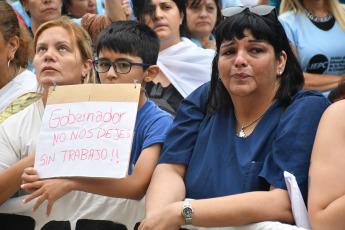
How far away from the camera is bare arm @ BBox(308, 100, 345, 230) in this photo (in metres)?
1.97

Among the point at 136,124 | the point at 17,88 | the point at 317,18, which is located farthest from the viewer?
the point at 317,18

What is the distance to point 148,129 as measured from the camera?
2869mm

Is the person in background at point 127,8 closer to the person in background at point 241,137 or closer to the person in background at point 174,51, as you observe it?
the person in background at point 174,51

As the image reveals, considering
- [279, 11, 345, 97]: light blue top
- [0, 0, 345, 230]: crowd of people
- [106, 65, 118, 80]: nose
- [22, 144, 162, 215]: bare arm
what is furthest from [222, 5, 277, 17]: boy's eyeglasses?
[279, 11, 345, 97]: light blue top

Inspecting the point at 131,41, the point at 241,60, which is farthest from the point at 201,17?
the point at 241,60

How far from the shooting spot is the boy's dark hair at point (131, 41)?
3117mm

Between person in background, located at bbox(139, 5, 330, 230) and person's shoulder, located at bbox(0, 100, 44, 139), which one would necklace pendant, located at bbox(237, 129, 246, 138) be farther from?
person's shoulder, located at bbox(0, 100, 44, 139)

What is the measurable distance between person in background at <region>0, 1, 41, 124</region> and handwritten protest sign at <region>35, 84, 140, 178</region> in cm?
89

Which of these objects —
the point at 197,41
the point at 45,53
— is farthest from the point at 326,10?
the point at 45,53

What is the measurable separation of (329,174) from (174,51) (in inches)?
100

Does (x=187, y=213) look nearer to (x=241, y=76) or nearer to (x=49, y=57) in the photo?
(x=241, y=76)

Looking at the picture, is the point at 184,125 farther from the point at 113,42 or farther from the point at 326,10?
the point at 326,10

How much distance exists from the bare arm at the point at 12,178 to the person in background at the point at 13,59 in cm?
74

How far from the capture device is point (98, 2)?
5.41 meters
